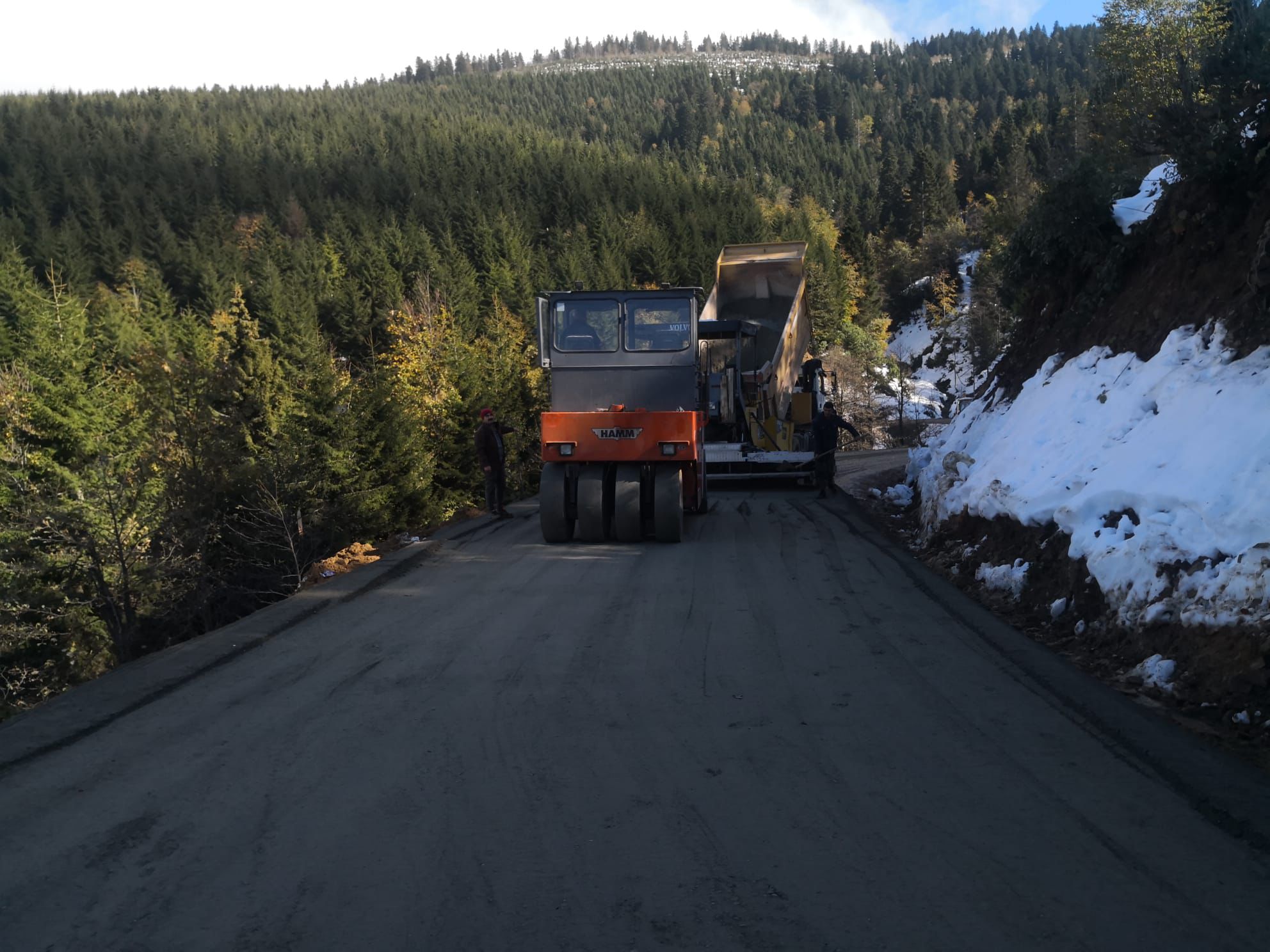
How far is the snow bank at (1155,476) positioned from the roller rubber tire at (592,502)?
463 centimetres

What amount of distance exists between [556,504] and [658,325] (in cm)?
301

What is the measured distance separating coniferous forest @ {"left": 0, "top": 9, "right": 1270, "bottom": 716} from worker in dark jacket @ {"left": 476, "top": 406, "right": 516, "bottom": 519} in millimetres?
3616

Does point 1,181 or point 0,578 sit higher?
point 1,181

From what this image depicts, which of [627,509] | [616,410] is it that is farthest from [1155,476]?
[616,410]

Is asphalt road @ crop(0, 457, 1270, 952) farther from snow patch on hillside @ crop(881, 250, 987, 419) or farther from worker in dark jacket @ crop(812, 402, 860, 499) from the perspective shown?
snow patch on hillside @ crop(881, 250, 987, 419)

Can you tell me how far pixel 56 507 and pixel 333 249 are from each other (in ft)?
202

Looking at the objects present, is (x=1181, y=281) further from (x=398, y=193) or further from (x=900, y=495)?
(x=398, y=193)

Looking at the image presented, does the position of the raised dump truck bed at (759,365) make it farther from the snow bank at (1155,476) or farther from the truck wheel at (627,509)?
the snow bank at (1155,476)

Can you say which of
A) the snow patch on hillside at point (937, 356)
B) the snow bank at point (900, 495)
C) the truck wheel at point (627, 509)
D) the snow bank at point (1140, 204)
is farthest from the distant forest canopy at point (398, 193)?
the truck wheel at point (627, 509)

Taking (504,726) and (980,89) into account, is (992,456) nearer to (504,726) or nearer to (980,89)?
(504,726)

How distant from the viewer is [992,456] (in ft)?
37.7

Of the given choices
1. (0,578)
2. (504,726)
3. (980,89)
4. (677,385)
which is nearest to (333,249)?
(0,578)

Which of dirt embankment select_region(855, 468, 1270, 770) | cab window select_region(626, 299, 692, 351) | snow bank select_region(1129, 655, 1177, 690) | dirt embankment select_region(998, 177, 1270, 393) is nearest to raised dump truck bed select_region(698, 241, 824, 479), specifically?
cab window select_region(626, 299, 692, 351)

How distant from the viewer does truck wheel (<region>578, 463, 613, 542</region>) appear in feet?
42.5
